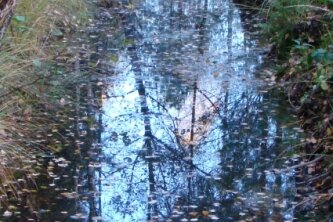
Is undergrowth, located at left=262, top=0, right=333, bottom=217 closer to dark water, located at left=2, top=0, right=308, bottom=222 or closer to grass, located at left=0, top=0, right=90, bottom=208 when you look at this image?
dark water, located at left=2, top=0, right=308, bottom=222

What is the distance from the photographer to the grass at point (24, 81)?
6.45 m

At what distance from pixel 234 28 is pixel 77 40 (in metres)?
3.03

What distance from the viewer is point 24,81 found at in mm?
7910

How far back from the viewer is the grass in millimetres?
6449

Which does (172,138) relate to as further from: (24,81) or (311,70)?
(311,70)

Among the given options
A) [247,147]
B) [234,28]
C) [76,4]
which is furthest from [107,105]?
[234,28]

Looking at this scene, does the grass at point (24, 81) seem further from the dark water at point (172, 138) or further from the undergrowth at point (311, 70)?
the undergrowth at point (311, 70)

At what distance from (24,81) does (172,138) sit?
171 cm

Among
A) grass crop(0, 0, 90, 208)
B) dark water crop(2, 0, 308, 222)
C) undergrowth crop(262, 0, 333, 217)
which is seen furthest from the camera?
undergrowth crop(262, 0, 333, 217)

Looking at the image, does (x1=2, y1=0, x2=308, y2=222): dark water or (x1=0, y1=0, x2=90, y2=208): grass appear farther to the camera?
(x1=0, y1=0, x2=90, y2=208): grass

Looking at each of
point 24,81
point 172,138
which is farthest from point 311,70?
point 24,81

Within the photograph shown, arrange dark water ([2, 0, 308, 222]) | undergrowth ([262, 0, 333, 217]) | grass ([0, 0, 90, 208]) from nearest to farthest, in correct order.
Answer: dark water ([2, 0, 308, 222]) < grass ([0, 0, 90, 208]) < undergrowth ([262, 0, 333, 217])

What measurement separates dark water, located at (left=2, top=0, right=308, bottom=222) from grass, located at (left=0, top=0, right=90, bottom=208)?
0.28m

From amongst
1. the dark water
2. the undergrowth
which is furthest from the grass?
the undergrowth
